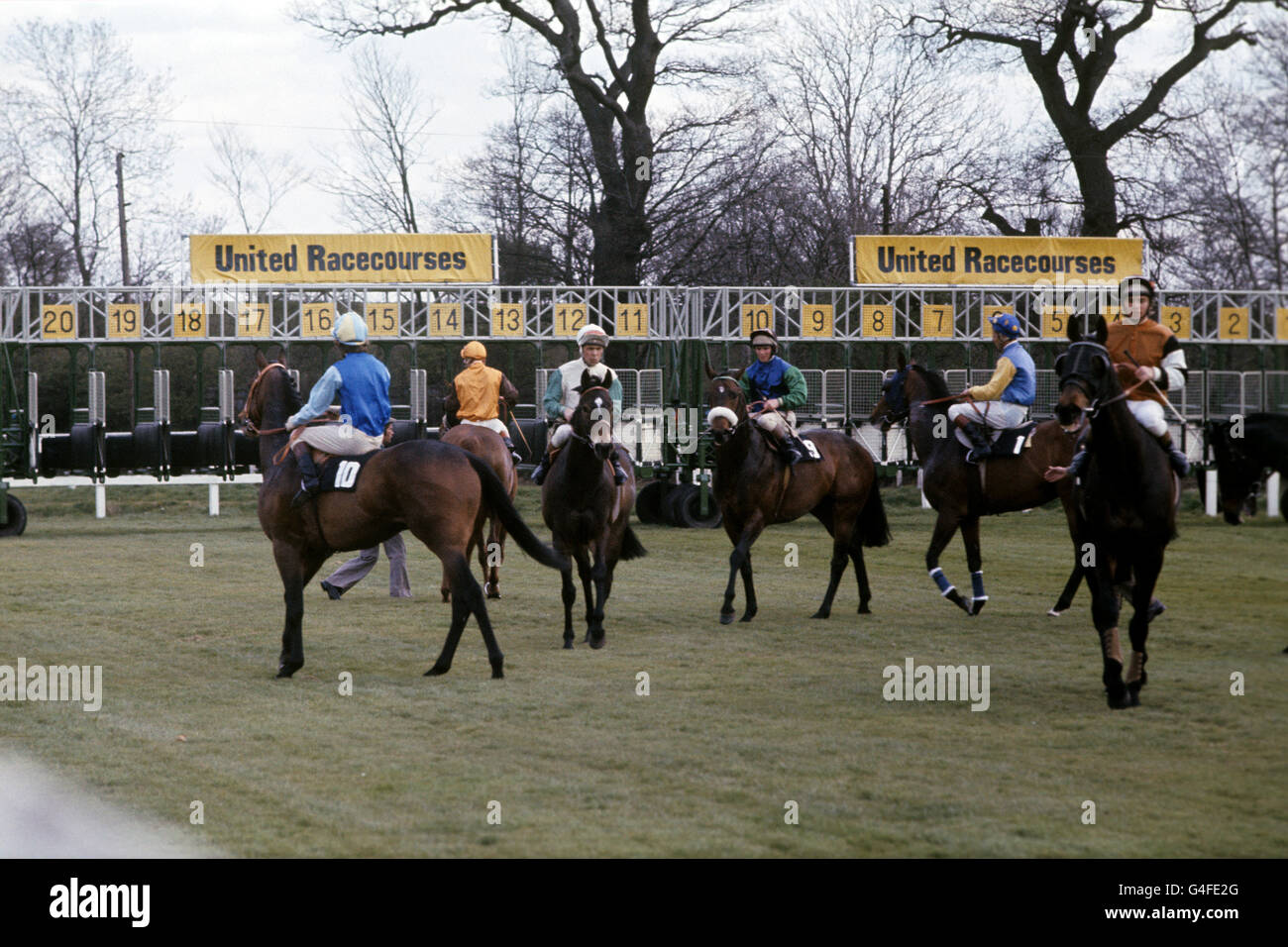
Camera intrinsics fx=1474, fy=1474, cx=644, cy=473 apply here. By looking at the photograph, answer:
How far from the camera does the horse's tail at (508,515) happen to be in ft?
27.9

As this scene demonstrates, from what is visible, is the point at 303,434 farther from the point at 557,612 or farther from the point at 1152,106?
the point at 1152,106

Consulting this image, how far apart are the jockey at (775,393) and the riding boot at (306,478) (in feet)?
12.5

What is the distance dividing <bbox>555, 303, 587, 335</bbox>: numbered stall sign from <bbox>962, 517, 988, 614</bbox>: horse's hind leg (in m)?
12.4

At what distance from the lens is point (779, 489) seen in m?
11.5

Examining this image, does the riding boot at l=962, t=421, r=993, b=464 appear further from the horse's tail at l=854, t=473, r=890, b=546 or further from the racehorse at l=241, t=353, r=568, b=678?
the racehorse at l=241, t=353, r=568, b=678

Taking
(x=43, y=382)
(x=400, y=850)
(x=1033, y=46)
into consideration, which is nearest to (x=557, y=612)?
(x=400, y=850)

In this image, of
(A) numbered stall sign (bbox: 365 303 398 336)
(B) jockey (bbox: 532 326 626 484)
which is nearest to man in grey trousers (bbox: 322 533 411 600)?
(B) jockey (bbox: 532 326 626 484)

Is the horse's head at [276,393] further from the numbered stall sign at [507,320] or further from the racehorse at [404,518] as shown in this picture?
the numbered stall sign at [507,320]

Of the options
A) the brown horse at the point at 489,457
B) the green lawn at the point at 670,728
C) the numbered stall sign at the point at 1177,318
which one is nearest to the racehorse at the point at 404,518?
the green lawn at the point at 670,728

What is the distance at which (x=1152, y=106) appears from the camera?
10.0 meters

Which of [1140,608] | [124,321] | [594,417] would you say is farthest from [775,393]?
[124,321]

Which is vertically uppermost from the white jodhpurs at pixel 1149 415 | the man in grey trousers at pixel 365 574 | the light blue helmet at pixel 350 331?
the light blue helmet at pixel 350 331

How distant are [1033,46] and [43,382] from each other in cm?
2039

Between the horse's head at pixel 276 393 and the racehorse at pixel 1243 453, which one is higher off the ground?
the horse's head at pixel 276 393
